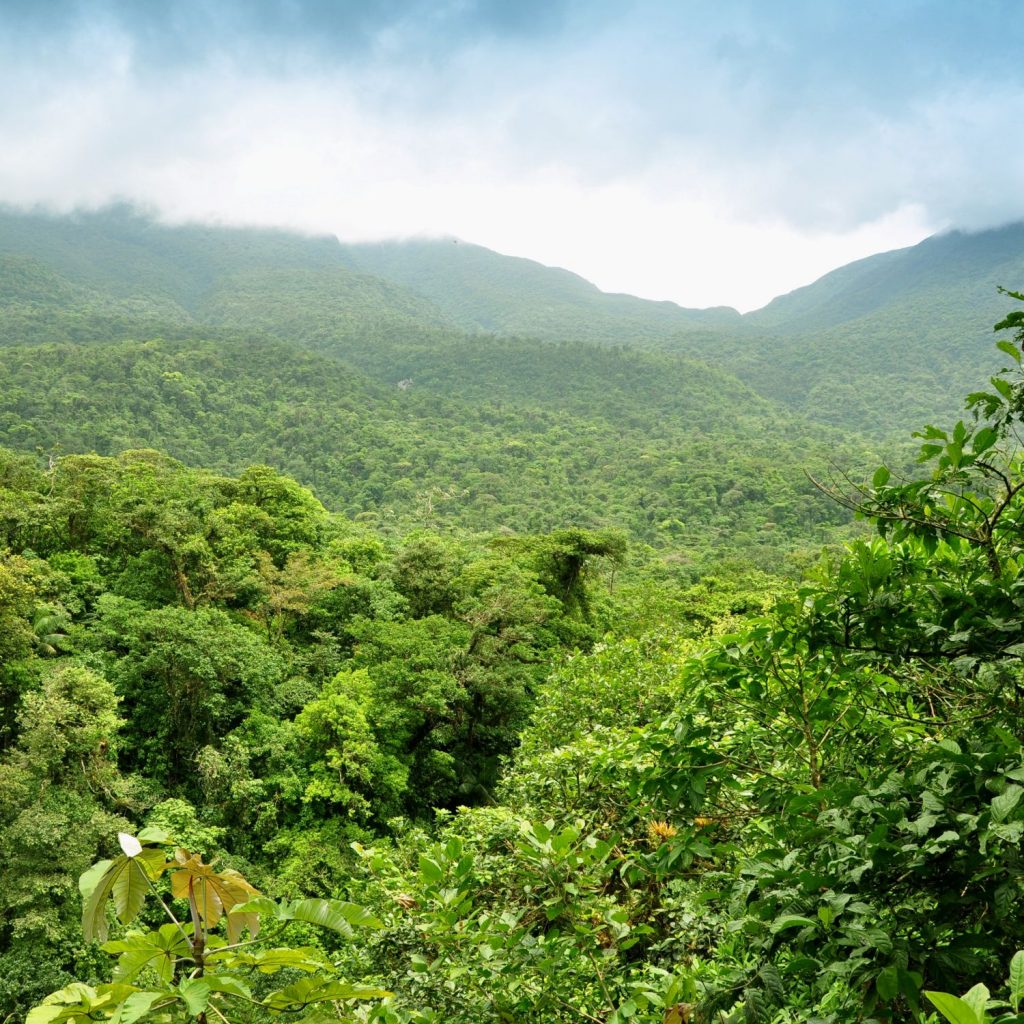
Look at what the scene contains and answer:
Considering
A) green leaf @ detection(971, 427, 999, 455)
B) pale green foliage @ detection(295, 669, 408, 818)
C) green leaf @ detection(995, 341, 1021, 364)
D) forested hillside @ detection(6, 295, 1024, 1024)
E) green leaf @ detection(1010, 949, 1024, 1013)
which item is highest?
green leaf @ detection(995, 341, 1021, 364)

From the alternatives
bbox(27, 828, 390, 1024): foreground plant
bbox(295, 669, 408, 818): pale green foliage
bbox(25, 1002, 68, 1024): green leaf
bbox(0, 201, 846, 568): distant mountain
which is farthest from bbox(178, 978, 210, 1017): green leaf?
bbox(0, 201, 846, 568): distant mountain

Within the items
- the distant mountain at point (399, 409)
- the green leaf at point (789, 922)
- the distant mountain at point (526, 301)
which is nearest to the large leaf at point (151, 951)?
the green leaf at point (789, 922)

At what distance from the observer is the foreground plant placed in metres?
1.20

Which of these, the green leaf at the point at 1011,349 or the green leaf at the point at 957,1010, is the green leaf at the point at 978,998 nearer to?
the green leaf at the point at 957,1010

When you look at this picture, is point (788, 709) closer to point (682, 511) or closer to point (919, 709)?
point (919, 709)

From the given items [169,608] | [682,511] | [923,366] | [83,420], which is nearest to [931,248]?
[923,366]

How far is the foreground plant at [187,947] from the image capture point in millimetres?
1199

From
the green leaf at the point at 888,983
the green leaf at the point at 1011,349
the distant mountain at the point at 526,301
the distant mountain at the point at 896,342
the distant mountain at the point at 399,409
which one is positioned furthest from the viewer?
the distant mountain at the point at 526,301

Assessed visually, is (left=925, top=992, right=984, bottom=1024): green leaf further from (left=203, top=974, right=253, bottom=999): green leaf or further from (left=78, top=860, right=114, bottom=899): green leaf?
(left=78, top=860, right=114, bottom=899): green leaf

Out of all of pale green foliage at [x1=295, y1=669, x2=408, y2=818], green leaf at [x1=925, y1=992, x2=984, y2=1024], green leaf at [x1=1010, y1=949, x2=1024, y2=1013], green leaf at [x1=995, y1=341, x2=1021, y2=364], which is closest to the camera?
green leaf at [x1=925, y1=992, x2=984, y2=1024]

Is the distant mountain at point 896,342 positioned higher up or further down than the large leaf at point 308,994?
higher up

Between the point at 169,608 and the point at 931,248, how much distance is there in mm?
179192

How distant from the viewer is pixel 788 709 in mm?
2518

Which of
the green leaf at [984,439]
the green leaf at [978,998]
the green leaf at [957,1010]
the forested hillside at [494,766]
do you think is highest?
the green leaf at [984,439]
